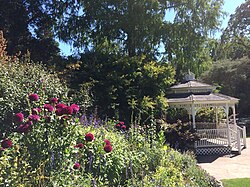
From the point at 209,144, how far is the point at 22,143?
12.0m

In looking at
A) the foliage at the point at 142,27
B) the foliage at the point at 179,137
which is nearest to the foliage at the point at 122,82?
the foliage at the point at 179,137

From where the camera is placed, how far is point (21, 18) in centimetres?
1623

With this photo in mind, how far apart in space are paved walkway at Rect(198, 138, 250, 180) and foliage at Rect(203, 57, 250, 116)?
17.7m

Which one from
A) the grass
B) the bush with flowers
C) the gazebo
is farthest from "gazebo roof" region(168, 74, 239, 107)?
the bush with flowers

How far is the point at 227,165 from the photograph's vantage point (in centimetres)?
1138

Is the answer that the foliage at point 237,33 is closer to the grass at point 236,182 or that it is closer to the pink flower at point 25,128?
the grass at point 236,182

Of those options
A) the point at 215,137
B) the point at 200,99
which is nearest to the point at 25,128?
the point at 200,99

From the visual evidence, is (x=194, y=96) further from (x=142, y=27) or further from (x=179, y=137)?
(x=142, y=27)

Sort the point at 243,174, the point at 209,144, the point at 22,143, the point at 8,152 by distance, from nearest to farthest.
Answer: the point at 8,152
the point at 22,143
the point at 243,174
the point at 209,144

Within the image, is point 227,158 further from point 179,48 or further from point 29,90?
point 29,90

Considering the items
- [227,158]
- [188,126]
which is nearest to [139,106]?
[188,126]

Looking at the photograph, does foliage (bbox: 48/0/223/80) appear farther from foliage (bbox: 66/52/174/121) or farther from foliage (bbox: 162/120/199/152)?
foliage (bbox: 162/120/199/152)

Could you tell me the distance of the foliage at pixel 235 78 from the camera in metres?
30.7

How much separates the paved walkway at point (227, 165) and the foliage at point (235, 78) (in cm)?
1766
